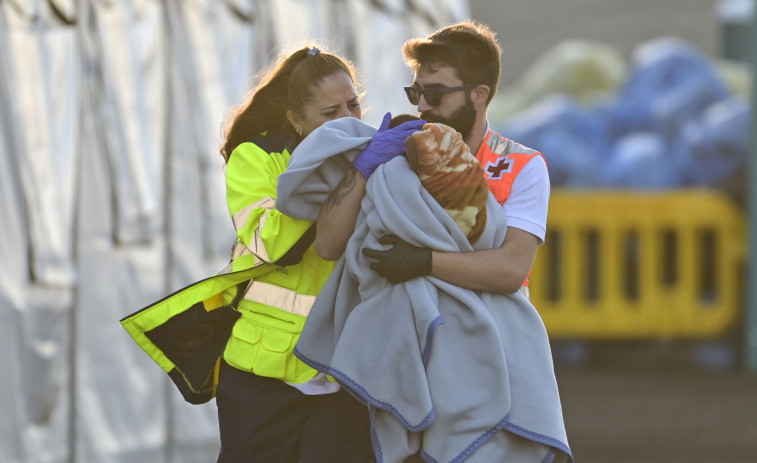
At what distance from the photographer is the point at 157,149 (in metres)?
5.82

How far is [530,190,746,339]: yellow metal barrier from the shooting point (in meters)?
11.0

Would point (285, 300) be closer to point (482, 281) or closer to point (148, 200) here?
point (482, 281)

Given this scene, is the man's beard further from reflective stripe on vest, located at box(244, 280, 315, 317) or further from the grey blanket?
reflective stripe on vest, located at box(244, 280, 315, 317)

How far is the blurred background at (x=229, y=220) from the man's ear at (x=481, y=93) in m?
1.06

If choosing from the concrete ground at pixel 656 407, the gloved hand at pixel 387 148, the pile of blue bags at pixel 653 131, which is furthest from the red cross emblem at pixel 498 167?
the pile of blue bags at pixel 653 131

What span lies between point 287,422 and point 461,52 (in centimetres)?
105

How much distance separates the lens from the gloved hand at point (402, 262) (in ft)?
9.30

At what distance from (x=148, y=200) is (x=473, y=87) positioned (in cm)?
288

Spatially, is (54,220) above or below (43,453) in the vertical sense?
above

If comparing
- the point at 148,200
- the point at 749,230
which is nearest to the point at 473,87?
the point at 148,200

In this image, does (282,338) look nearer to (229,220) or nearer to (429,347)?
(429,347)

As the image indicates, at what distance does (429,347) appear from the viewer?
9.34 feet

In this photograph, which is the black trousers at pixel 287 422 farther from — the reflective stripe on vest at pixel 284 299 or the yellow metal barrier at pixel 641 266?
the yellow metal barrier at pixel 641 266

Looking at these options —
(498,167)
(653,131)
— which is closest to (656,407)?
(653,131)
